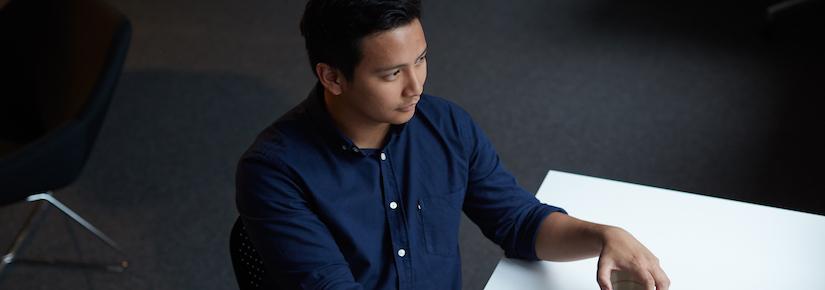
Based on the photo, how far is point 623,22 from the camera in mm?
3705

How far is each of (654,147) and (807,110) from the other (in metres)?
0.56

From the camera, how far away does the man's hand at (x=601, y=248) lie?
135 centimetres

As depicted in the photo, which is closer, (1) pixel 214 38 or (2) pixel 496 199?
(2) pixel 496 199

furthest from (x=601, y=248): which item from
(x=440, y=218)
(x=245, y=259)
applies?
(x=245, y=259)

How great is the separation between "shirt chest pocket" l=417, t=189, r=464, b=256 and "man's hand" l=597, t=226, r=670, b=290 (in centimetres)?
29

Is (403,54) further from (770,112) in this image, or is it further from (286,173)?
(770,112)

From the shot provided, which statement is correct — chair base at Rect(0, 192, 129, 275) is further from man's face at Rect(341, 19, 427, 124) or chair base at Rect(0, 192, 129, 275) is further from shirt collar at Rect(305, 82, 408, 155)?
man's face at Rect(341, 19, 427, 124)

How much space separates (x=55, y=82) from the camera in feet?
8.53

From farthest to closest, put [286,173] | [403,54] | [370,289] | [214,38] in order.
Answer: [214,38] < [370,289] < [286,173] < [403,54]

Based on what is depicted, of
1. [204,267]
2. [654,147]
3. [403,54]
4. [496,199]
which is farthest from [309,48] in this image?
[654,147]

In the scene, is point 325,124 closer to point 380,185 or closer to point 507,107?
point 380,185

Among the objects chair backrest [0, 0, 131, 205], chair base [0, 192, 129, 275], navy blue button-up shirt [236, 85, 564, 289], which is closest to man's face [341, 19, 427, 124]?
navy blue button-up shirt [236, 85, 564, 289]

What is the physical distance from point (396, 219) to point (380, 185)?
7 cm

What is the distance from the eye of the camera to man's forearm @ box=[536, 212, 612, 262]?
1.43 metres
